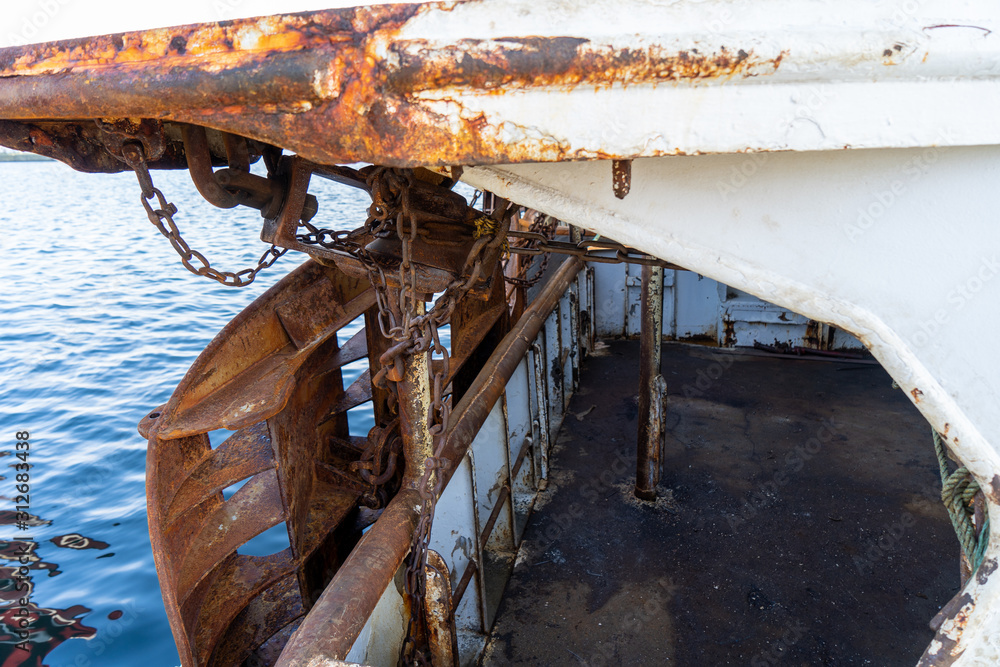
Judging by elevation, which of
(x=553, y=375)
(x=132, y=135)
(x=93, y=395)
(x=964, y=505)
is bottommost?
(x=93, y=395)

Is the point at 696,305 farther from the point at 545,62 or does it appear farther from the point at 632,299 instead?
the point at 545,62

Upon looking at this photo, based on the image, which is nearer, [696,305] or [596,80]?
[596,80]

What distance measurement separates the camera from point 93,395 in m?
9.87

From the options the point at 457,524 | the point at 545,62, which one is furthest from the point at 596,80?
the point at 457,524

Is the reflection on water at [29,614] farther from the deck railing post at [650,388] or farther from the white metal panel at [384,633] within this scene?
the deck railing post at [650,388]

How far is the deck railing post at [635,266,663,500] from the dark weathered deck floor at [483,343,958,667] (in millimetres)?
236

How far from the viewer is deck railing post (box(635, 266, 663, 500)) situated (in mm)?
4711

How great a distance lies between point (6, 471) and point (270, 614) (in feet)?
21.0

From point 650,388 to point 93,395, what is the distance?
29.1 feet

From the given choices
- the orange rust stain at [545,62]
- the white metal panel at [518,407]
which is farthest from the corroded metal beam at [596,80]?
the white metal panel at [518,407]

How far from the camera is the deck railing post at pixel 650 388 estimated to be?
4711 millimetres

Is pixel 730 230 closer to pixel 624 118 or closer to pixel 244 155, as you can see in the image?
pixel 624 118

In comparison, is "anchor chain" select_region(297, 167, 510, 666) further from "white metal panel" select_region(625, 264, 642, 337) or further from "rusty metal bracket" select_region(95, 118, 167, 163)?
"white metal panel" select_region(625, 264, 642, 337)

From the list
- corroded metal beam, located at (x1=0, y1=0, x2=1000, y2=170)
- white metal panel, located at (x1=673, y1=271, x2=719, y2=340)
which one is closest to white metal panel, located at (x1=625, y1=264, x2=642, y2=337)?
white metal panel, located at (x1=673, y1=271, x2=719, y2=340)
